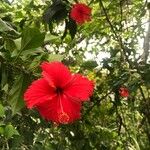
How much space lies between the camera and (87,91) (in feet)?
2.86

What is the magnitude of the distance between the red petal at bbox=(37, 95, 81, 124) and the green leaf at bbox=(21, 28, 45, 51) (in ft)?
0.41

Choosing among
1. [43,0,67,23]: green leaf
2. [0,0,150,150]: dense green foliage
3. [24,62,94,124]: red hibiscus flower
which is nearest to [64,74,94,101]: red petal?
[24,62,94,124]: red hibiscus flower

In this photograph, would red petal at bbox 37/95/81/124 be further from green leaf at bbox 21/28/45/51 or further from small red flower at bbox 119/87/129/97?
small red flower at bbox 119/87/129/97

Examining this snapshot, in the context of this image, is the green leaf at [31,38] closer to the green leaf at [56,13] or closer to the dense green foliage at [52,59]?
the dense green foliage at [52,59]

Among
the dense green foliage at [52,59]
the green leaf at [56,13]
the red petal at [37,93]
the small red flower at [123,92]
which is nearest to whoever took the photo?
the red petal at [37,93]

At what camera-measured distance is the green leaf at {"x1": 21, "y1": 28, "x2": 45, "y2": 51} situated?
2.85ft

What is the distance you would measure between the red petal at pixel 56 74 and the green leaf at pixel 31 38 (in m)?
0.05

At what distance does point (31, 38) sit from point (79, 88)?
147 mm

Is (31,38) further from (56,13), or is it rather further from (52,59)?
(56,13)

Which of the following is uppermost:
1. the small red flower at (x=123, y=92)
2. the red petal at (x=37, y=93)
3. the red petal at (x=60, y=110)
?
the small red flower at (x=123, y=92)

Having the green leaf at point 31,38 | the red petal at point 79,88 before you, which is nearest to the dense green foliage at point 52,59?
the green leaf at point 31,38

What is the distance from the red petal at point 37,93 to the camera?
83 centimetres

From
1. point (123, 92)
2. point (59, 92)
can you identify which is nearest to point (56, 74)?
point (59, 92)

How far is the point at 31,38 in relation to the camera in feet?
2.86
